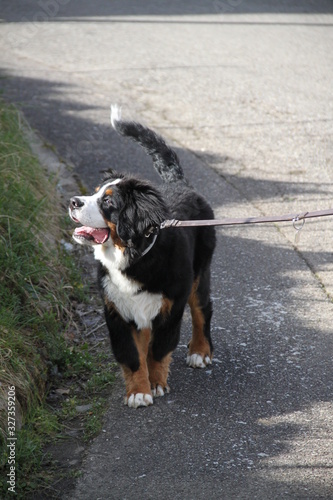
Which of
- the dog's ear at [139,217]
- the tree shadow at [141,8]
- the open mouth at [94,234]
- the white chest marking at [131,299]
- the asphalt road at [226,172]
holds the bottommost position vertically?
the tree shadow at [141,8]

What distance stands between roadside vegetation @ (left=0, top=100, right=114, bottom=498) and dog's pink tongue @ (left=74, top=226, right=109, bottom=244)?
682mm

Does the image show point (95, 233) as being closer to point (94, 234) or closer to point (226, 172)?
point (94, 234)

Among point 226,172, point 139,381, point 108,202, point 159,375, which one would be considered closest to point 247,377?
point 159,375

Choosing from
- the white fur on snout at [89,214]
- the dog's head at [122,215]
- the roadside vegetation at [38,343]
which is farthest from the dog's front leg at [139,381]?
the white fur on snout at [89,214]

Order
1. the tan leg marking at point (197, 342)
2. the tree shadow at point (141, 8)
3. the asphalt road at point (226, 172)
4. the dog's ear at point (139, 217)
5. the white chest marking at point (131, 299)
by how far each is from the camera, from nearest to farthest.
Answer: the asphalt road at point (226, 172) → the dog's ear at point (139, 217) → the white chest marking at point (131, 299) → the tan leg marking at point (197, 342) → the tree shadow at point (141, 8)

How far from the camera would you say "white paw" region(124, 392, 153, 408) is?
346 cm

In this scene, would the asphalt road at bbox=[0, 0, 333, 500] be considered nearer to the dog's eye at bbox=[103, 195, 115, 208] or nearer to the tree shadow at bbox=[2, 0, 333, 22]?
the tree shadow at bbox=[2, 0, 333, 22]

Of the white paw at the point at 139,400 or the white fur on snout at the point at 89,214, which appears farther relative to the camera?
the white paw at the point at 139,400

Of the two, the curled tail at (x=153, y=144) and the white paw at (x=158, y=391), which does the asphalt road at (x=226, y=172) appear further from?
the curled tail at (x=153, y=144)

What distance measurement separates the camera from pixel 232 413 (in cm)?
340

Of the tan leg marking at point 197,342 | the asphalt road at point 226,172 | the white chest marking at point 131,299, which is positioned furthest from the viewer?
the tan leg marking at point 197,342

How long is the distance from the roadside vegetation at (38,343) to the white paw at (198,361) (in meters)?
0.44

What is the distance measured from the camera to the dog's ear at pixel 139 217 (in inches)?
127

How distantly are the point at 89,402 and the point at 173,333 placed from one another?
1.82 feet
